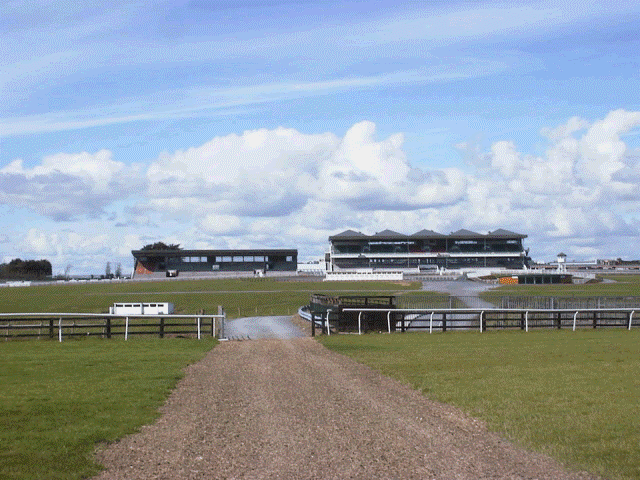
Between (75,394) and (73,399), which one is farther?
(75,394)

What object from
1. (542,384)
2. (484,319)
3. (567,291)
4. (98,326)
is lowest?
(567,291)

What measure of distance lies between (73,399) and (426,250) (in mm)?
167294

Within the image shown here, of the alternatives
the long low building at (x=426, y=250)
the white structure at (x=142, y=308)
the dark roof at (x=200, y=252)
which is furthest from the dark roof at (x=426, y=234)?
the white structure at (x=142, y=308)

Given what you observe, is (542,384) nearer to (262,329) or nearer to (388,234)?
(262,329)

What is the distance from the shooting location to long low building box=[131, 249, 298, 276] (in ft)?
557

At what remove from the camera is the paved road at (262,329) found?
37.1 metres

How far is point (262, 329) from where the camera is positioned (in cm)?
4131

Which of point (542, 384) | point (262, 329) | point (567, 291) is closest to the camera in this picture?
point (542, 384)

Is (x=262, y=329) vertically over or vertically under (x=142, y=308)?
under

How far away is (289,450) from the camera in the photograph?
1062cm

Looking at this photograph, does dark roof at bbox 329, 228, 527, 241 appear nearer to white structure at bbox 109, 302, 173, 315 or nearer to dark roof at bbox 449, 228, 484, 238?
dark roof at bbox 449, 228, 484, 238

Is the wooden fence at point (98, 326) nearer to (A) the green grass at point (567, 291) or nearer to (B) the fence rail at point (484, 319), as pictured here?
(B) the fence rail at point (484, 319)

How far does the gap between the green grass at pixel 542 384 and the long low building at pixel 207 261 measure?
140 metres

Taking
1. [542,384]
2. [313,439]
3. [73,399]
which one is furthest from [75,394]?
[542,384]
